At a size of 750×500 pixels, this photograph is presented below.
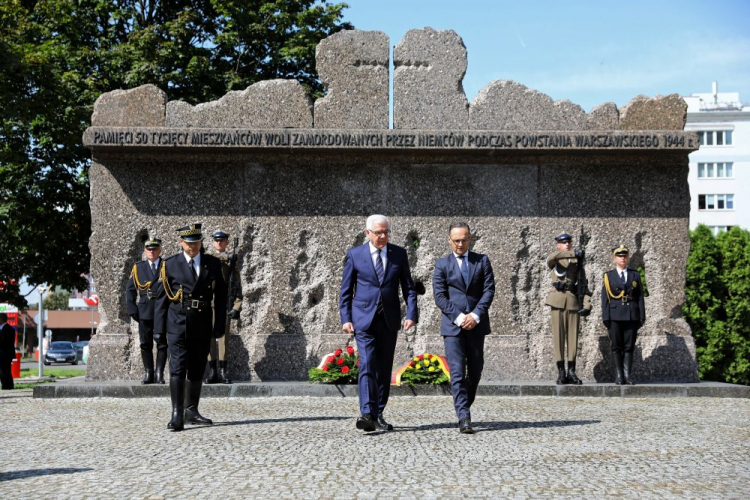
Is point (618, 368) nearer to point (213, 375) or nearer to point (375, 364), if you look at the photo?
point (375, 364)

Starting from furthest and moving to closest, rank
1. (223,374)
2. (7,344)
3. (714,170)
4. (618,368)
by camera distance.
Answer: (714,170)
(7,344)
(223,374)
(618,368)

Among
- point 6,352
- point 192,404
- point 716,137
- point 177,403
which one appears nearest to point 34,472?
point 177,403

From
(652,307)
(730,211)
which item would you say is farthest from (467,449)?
(730,211)

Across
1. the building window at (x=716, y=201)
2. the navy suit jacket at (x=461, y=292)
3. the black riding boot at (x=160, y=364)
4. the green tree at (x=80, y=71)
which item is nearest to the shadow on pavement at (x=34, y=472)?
the navy suit jacket at (x=461, y=292)

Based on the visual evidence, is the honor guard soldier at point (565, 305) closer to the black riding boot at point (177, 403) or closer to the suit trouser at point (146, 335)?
the suit trouser at point (146, 335)

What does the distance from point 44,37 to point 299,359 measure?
48.7 feet

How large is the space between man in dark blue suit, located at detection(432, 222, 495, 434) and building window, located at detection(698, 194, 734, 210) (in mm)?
67959

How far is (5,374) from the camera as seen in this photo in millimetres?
17500

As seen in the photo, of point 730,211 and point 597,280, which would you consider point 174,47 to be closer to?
point 597,280

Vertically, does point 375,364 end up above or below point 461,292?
below

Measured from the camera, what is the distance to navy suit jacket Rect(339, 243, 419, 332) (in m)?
8.76

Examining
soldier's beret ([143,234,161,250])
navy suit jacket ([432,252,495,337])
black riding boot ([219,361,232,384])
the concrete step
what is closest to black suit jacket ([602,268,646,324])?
the concrete step

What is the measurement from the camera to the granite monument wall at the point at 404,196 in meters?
13.4

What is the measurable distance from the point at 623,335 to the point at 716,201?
64175mm
